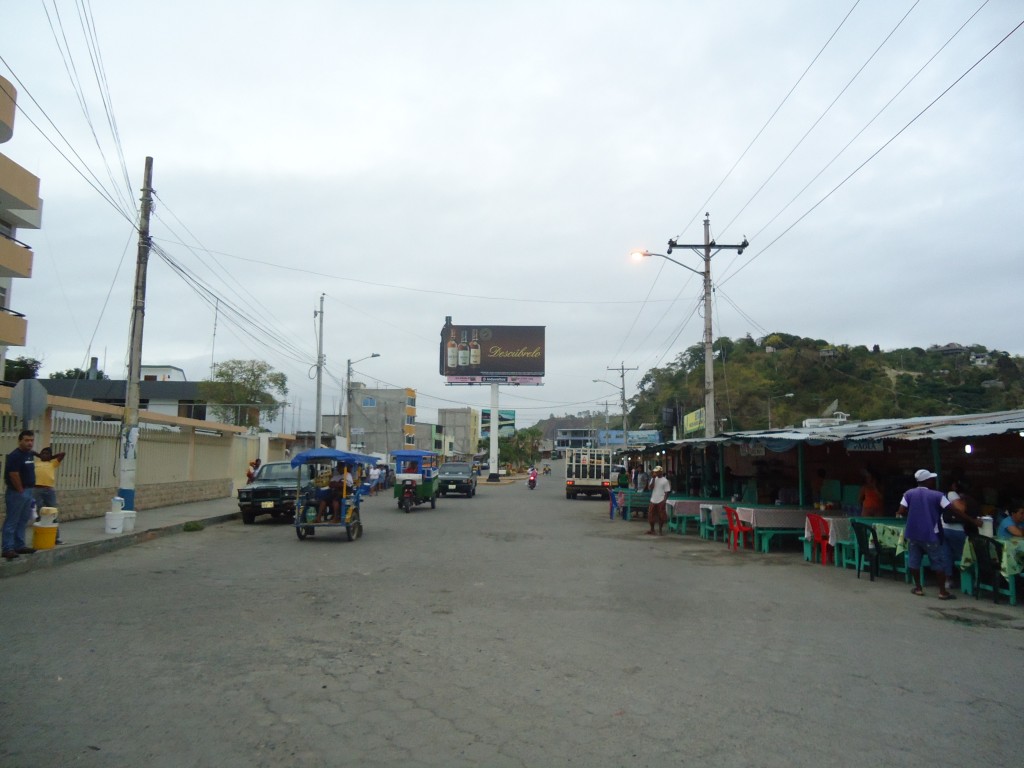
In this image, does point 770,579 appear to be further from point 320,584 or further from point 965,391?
point 965,391

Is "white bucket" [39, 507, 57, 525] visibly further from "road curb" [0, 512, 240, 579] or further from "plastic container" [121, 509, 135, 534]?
"plastic container" [121, 509, 135, 534]

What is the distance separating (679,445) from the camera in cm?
2202

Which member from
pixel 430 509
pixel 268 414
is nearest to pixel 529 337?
pixel 268 414

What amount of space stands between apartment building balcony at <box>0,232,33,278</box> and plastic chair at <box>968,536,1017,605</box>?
22.7m

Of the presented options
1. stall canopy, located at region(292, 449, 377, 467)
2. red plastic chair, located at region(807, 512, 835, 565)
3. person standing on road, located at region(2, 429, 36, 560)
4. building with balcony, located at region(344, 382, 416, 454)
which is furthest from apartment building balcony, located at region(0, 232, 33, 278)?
building with balcony, located at region(344, 382, 416, 454)

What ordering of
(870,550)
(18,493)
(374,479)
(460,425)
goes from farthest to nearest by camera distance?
(460,425), (374,479), (870,550), (18,493)

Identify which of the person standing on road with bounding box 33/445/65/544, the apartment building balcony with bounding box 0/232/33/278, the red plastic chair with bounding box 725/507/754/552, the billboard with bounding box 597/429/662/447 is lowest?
the red plastic chair with bounding box 725/507/754/552

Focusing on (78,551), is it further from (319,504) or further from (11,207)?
(11,207)

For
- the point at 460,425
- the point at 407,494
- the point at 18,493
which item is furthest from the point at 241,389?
the point at 460,425

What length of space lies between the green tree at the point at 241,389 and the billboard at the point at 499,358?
17853 mm

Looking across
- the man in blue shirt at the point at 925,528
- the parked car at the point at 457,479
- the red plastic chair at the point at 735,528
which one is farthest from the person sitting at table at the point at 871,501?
the parked car at the point at 457,479

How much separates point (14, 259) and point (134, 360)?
23.2 feet

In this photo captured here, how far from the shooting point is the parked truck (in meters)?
36.8

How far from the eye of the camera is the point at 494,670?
21.3ft
